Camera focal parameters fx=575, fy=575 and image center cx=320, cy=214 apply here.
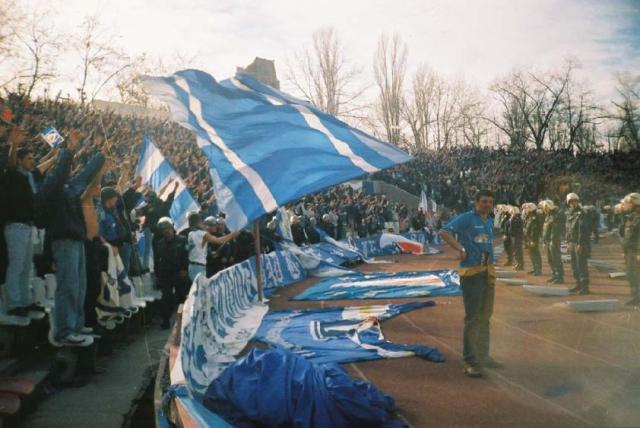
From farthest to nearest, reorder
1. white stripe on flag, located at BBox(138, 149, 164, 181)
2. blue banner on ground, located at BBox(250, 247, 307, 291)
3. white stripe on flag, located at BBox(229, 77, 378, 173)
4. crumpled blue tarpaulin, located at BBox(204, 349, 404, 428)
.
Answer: blue banner on ground, located at BBox(250, 247, 307, 291), white stripe on flag, located at BBox(138, 149, 164, 181), white stripe on flag, located at BBox(229, 77, 378, 173), crumpled blue tarpaulin, located at BBox(204, 349, 404, 428)

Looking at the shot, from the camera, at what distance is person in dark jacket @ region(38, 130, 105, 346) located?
6.15m

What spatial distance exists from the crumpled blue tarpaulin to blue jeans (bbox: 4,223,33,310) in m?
2.82

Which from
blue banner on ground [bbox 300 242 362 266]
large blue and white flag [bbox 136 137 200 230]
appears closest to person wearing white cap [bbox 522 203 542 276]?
blue banner on ground [bbox 300 242 362 266]

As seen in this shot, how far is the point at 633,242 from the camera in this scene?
1080 cm

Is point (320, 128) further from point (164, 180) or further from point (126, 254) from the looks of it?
point (164, 180)

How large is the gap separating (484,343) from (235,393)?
338 centimetres

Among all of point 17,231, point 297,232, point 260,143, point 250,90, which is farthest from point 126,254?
point 297,232

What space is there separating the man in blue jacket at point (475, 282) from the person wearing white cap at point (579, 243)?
22.0 feet

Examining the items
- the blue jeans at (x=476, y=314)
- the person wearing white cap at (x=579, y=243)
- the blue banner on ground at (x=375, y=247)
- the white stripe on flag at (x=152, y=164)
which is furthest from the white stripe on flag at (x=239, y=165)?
the blue banner on ground at (x=375, y=247)

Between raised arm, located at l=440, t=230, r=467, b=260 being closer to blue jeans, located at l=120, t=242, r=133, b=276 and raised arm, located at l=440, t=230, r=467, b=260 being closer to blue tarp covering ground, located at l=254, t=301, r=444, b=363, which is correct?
blue tarp covering ground, located at l=254, t=301, r=444, b=363

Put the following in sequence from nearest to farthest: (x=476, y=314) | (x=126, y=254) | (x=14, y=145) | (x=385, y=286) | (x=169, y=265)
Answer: (x=14, y=145) < (x=476, y=314) < (x=126, y=254) < (x=169, y=265) < (x=385, y=286)

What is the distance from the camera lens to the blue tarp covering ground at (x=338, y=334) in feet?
23.5

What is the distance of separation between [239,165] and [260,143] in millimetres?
540

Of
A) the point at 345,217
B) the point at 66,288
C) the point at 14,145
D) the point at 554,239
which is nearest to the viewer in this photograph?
the point at 14,145
